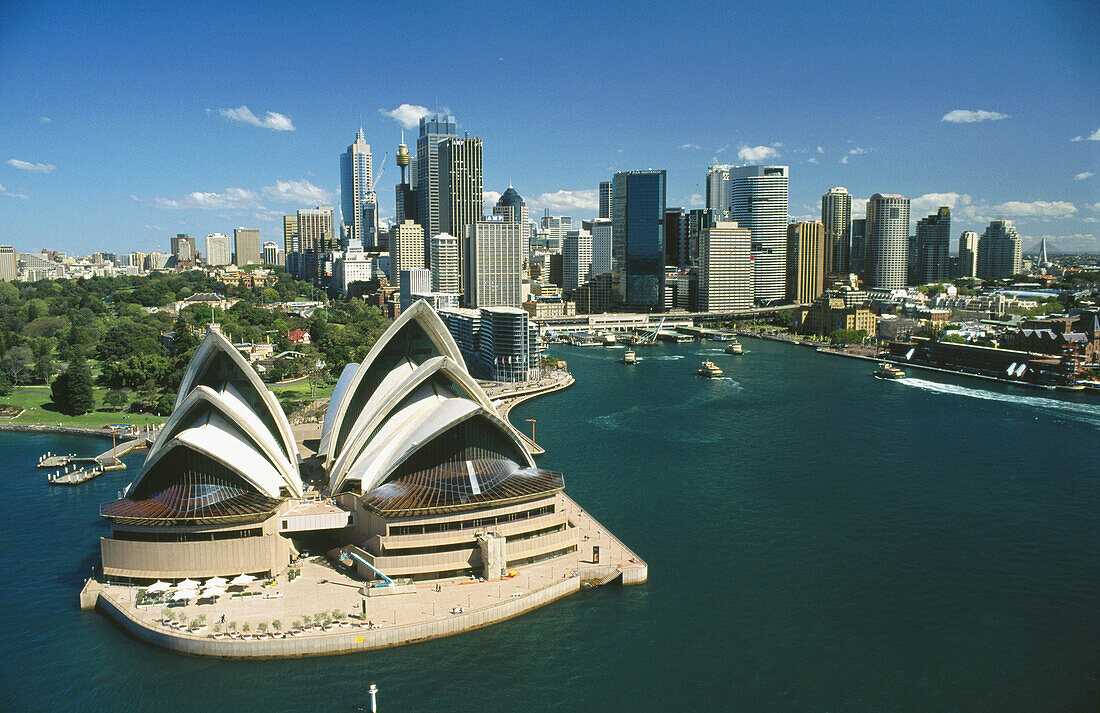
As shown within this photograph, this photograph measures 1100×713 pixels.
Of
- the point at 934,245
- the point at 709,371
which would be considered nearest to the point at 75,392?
the point at 709,371

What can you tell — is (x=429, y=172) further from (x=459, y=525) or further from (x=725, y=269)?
(x=459, y=525)

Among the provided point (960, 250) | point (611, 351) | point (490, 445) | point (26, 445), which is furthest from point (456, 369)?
point (960, 250)

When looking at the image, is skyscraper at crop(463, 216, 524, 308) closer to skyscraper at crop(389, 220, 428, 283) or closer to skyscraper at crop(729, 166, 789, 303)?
skyscraper at crop(389, 220, 428, 283)

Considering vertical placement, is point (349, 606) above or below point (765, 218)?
below

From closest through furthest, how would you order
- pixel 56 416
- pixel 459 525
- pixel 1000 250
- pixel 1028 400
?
pixel 459 525 < pixel 56 416 < pixel 1028 400 < pixel 1000 250

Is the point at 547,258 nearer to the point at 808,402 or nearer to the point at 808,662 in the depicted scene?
the point at 808,402

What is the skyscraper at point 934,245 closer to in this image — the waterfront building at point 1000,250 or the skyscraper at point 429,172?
the waterfront building at point 1000,250

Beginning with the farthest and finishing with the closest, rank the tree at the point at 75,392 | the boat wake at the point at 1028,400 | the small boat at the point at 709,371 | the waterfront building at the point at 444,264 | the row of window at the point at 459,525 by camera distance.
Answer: the waterfront building at the point at 444,264, the small boat at the point at 709,371, the tree at the point at 75,392, the boat wake at the point at 1028,400, the row of window at the point at 459,525

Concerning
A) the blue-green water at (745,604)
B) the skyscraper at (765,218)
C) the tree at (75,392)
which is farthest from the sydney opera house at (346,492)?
the skyscraper at (765,218)
